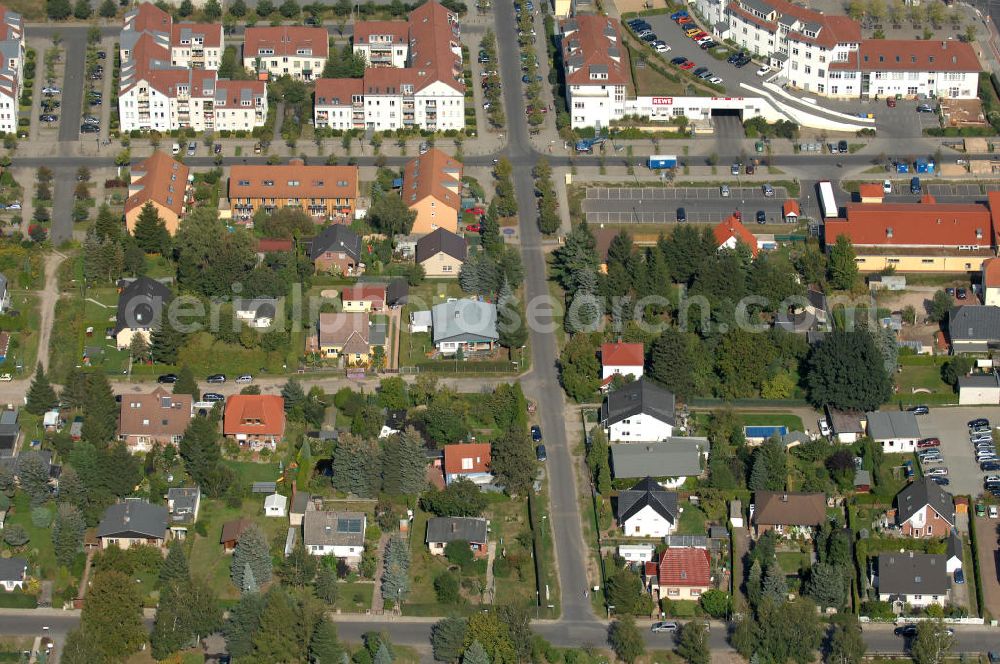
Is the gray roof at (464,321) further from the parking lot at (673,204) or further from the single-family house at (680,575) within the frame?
the single-family house at (680,575)

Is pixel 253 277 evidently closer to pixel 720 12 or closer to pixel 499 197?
pixel 499 197

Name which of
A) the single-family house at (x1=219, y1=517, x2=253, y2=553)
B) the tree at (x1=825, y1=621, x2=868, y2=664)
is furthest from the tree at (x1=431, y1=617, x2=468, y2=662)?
the tree at (x1=825, y1=621, x2=868, y2=664)

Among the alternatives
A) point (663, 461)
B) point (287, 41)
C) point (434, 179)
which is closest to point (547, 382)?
point (663, 461)

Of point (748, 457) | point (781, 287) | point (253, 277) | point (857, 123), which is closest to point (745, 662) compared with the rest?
point (748, 457)

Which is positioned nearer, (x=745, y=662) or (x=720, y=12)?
(x=745, y=662)

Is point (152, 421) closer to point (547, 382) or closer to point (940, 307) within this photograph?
point (547, 382)
